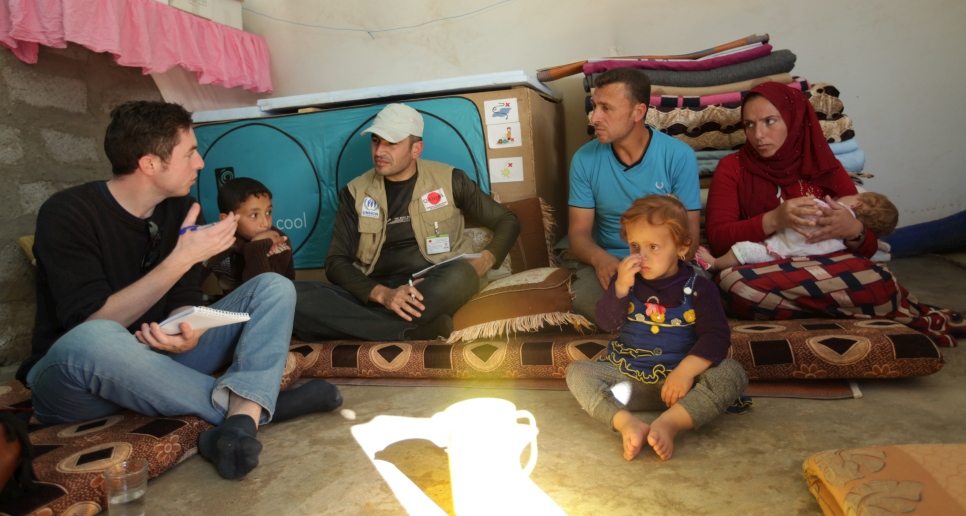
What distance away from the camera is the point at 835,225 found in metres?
2.68

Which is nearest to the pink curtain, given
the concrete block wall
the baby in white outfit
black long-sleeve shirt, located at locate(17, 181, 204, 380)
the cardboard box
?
the concrete block wall

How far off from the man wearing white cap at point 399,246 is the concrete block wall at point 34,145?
154 centimetres

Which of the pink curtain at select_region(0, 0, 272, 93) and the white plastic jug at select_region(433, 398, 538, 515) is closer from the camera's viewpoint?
the white plastic jug at select_region(433, 398, 538, 515)

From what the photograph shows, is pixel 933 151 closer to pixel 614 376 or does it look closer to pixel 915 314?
pixel 915 314

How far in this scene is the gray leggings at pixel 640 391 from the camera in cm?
186

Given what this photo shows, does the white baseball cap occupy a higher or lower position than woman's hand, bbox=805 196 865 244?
higher

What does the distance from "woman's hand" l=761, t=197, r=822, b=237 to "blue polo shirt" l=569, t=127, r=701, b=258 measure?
32cm

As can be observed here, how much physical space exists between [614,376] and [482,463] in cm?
88

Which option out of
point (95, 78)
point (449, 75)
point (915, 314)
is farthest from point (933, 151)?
point (95, 78)

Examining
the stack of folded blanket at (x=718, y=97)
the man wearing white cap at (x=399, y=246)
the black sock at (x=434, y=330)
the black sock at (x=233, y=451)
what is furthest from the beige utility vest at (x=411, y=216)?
the black sock at (x=233, y=451)

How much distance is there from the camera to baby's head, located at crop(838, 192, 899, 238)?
110 inches

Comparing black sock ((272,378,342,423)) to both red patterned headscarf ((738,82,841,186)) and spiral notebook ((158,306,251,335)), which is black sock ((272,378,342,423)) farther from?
red patterned headscarf ((738,82,841,186))

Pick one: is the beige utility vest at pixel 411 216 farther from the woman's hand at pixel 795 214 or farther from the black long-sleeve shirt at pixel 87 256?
the woman's hand at pixel 795 214

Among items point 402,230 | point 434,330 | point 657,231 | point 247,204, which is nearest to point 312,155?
point 247,204
